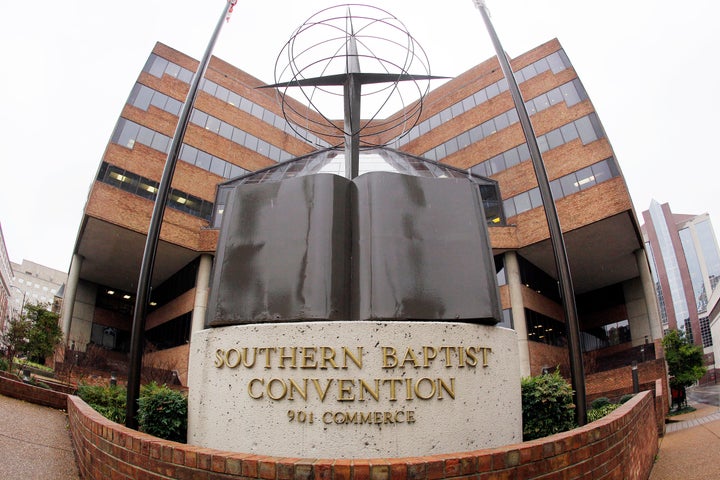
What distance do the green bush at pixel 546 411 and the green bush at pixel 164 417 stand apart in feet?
15.4

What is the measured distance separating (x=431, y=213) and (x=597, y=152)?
26715mm

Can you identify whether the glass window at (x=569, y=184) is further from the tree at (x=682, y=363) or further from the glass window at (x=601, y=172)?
the tree at (x=682, y=363)

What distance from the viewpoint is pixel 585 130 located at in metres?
29.9

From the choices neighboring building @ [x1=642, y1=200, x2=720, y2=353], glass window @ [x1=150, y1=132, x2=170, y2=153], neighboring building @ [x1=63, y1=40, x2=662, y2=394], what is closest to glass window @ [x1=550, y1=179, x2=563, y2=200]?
neighboring building @ [x1=63, y1=40, x2=662, y2=394]

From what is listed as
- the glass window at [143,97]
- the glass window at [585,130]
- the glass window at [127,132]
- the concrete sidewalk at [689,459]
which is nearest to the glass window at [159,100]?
the glass window at [143,97]

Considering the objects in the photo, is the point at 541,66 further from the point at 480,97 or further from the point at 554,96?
the point at 480,97

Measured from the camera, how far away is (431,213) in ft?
20.7

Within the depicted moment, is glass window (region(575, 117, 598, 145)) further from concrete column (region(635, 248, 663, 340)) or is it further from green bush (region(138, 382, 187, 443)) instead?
green bush (region(138, 382, 187, 443))

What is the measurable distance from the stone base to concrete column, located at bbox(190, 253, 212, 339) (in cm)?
2462

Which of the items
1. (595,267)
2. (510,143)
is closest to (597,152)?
(510,143)

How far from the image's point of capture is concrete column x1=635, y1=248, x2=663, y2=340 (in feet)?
101

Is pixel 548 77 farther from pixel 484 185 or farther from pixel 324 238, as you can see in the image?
pixel 324 238

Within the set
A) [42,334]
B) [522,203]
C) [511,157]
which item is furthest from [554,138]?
[42,334]

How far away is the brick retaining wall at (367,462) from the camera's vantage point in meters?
3.69
